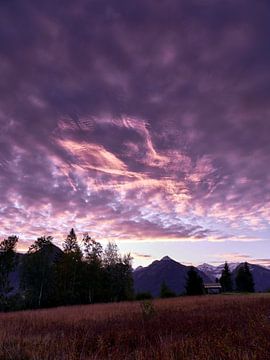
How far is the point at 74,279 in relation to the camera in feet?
164

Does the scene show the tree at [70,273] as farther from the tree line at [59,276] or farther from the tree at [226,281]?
the tree at [226,281]

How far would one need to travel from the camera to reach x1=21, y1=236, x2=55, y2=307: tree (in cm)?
4688

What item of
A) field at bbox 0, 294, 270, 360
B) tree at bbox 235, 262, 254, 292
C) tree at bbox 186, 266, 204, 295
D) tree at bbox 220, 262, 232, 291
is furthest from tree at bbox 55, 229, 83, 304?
tree at bbox 220, 262, 232, 291

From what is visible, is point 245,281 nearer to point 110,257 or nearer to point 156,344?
point 110,257

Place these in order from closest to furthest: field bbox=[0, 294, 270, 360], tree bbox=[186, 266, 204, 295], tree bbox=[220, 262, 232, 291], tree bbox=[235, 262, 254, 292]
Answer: field bbox=[0, 294, 270, 360]
tree bbox=[186, 266, 204, 295]
tree bbox=[235, 262, 254, 292]
tree bbox=[220, 262, 232, 291]

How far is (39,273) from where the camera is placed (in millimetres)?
47969

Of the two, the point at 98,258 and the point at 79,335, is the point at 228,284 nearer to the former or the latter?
the point at 98,258

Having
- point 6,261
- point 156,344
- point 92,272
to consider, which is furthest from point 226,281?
point 156,344

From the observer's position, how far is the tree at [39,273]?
154 feet

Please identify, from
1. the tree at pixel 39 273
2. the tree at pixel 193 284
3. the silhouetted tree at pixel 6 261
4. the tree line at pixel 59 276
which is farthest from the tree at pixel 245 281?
the silhouetted tree at pixel 6 261

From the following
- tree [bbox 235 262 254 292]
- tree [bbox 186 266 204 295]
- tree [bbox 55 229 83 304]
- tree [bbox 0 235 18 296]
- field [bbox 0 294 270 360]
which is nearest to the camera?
field [bbox 0 294 270 360]

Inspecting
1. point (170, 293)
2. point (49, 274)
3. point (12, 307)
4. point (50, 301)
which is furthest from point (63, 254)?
point (170, 293)

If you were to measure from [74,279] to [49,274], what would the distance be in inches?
155

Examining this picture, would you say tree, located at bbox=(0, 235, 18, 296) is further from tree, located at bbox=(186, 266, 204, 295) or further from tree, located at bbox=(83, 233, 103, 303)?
tree, located at bbox=(186, 266, 204, 295)
